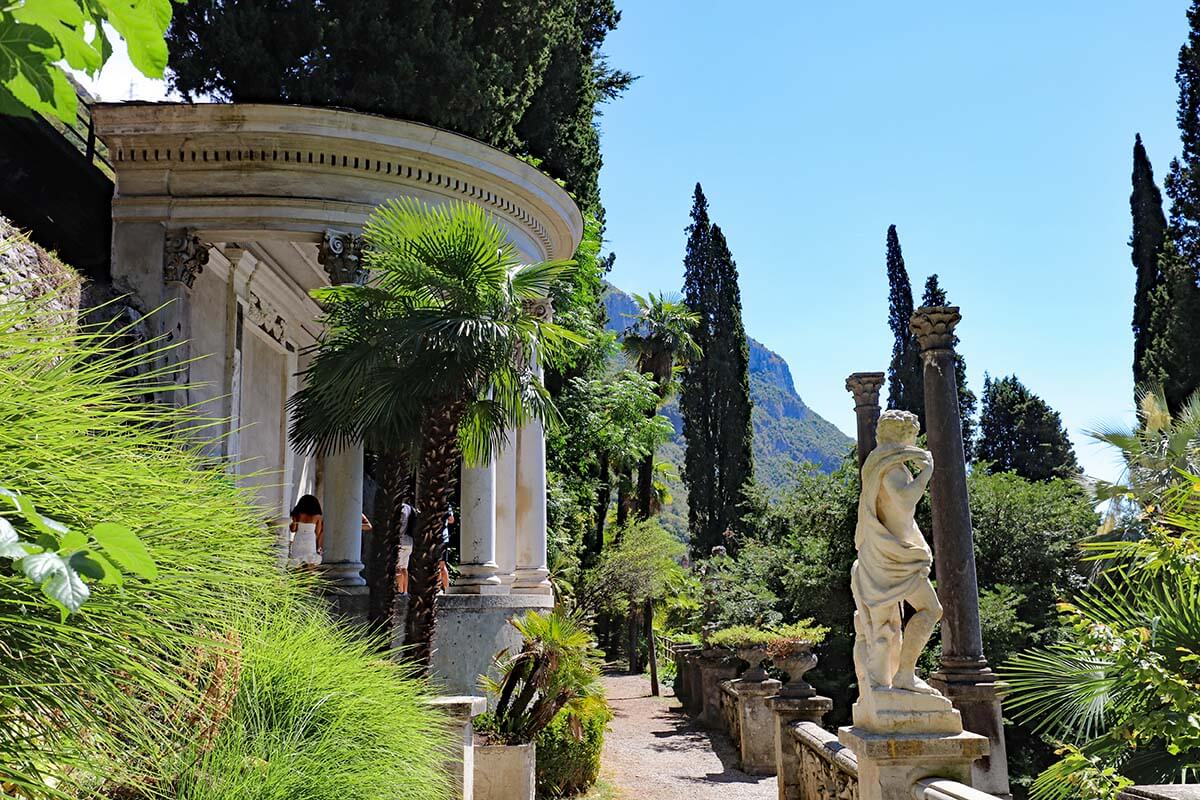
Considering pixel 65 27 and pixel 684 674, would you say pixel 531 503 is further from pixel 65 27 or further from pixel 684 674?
pixel 65 27

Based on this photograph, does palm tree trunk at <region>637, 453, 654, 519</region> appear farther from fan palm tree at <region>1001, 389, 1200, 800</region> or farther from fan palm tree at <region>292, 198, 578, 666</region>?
fan palm tree at <region>1001, 389, 1200, 800</region>

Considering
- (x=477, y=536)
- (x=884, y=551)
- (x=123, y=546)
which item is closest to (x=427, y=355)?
(x=477, y=536)

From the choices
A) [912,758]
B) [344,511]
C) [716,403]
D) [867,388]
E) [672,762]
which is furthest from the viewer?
[716,403]

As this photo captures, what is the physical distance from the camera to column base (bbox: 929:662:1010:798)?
10.9m

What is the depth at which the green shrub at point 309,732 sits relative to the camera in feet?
12.8

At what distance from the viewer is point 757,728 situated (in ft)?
50.5

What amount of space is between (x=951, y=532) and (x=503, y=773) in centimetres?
601

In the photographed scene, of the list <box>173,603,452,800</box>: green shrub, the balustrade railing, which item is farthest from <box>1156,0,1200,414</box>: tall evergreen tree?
<box>173,603,452,800</box>: green shrub

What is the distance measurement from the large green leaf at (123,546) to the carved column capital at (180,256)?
437 inches

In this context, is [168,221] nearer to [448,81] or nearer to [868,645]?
[448,81]

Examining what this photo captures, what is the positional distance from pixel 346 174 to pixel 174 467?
9.47m

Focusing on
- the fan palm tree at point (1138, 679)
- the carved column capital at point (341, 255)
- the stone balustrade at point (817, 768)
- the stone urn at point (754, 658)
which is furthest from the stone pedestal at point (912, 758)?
the stone urn at point (754, 658)

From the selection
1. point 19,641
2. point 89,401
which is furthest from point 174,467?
point 19,641

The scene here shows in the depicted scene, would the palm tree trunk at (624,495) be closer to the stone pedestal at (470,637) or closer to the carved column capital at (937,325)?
the carved column capital at (937,325)
